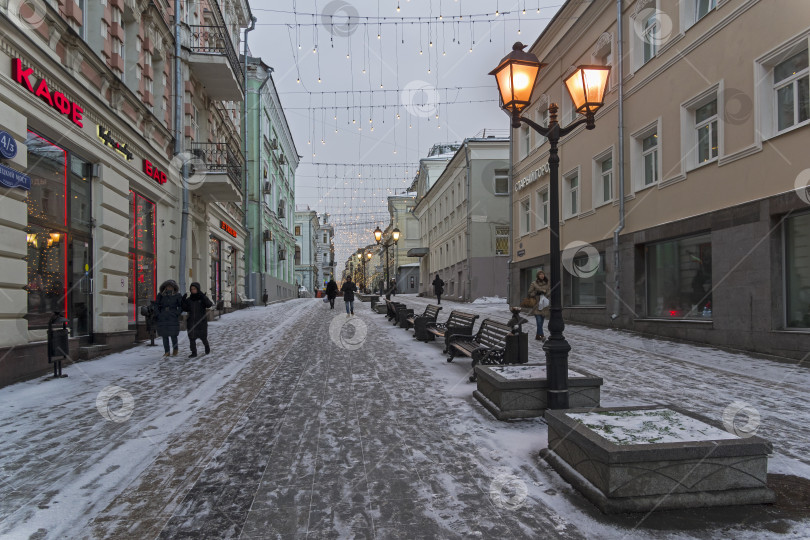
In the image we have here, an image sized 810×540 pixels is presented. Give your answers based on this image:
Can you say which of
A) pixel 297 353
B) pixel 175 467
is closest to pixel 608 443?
pixel 175 467

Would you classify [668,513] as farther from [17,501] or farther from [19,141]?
[19,141]

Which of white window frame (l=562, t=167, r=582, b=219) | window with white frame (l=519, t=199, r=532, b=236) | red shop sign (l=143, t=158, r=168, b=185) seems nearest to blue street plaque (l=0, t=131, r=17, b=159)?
red shop sign (l=143, t=158, r=168, b=185)

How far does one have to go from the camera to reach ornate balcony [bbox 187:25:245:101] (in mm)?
15758

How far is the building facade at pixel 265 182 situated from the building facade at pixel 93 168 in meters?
12.5

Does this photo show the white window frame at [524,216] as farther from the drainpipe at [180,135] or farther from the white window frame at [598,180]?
the drainpipe at [180,135]

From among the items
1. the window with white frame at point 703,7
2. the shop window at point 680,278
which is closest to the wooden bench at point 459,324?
the shop window at point 680,278

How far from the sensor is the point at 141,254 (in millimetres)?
12219

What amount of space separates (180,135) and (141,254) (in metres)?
4.32

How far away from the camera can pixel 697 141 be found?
36.4ft

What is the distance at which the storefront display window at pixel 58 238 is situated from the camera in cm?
765

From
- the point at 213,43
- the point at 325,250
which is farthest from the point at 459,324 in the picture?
the point at 325,250

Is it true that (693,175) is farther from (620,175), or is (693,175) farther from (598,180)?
(598,180)

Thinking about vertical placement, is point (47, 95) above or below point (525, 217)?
above

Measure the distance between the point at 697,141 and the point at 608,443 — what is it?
1040 centimetres
